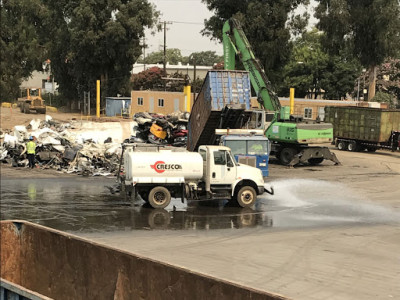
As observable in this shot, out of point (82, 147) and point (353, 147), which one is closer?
point (82, 147)

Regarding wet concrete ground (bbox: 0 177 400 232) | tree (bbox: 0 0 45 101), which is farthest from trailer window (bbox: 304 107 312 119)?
tree (bbox: 0 0 45 101)

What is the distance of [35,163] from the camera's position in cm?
3241

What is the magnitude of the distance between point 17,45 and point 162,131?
5476 centimetres

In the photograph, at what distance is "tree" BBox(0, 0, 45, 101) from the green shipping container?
173ft

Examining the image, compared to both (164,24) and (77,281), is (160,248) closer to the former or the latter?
(77,281)

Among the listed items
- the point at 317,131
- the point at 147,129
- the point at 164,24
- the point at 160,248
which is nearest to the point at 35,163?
the point at 147,129

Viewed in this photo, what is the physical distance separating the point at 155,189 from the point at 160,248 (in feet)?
17.8

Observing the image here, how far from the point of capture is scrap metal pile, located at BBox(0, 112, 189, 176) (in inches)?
1227

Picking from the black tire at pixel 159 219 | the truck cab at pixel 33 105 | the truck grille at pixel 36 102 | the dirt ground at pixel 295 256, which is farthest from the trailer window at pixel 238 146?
the truck grille at pixel 36 102

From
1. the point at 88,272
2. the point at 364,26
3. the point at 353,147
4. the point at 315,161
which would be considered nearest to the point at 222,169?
the point at 88,272

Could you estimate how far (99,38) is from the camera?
7131 cm

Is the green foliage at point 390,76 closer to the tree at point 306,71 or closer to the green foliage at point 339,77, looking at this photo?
the green foliage at point 339,77

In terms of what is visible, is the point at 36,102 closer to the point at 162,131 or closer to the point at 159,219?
the point at 162,131

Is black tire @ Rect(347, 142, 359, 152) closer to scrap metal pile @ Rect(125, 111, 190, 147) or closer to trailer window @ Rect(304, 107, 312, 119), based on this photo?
trailer window @ Rect(304, 107, 312, 119)
